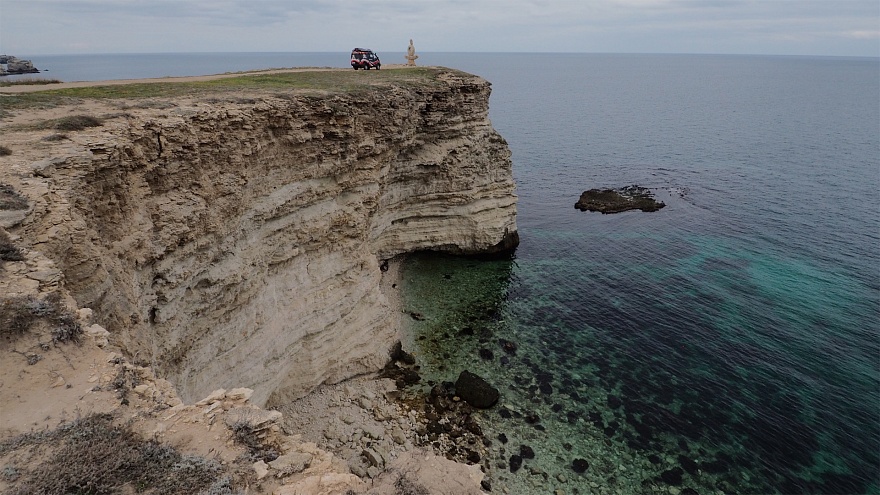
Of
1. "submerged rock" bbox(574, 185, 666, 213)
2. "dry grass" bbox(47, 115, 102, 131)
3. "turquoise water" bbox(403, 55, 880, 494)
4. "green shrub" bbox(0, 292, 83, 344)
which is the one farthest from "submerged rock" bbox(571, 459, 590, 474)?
"submerged rock" bbox(574, 185, 666, 213)

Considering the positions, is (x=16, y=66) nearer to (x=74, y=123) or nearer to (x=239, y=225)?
(x=74, y=123)

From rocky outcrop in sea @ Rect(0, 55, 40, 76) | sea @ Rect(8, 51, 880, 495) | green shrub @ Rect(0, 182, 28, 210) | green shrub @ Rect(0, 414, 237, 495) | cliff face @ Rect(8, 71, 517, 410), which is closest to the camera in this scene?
green shrub @ Rect(0, 414, 237, 495)

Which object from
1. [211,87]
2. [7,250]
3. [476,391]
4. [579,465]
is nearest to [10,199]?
[7,250]

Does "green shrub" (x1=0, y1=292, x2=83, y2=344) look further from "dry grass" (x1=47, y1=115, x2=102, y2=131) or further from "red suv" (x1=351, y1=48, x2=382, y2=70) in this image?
"red suv" (x1=351, y1=48, x2=382, y2=70)

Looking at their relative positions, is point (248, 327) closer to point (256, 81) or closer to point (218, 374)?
point (218, 374)

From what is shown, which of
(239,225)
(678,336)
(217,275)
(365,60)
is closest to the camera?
(217,275)

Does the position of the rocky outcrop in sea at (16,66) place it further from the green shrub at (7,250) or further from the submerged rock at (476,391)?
the green shrub at (7,250)
